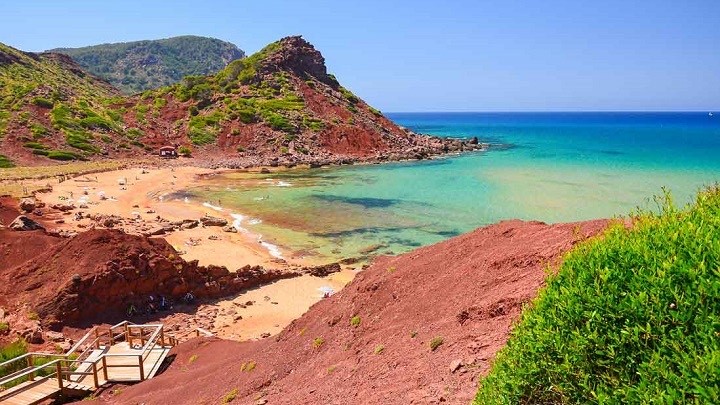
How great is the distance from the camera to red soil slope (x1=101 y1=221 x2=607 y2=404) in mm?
7617

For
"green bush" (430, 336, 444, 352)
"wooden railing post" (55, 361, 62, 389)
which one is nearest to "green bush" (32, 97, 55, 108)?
"wooden railing post" (55, 361, 62, 389)

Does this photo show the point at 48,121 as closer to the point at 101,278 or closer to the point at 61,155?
the point at 61,155

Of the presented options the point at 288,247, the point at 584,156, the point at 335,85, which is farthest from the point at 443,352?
the point at 335,85

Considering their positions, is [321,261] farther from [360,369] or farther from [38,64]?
[38,64]

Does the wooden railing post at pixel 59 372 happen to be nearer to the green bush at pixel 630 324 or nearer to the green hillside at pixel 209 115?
the green bush at pixel 630 324

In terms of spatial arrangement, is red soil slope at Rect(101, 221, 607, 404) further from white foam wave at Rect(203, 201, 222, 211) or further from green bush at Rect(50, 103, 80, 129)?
green bush at Rect(50, 103, 80, 129)

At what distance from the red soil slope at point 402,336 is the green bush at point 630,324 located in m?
1.19

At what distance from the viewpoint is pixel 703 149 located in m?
94.1

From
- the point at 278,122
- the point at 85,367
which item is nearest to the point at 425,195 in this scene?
the point at 85,367

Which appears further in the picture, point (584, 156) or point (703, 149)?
point (703, 149)

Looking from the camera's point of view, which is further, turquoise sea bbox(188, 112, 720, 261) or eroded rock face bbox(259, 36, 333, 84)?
eroded rock face bbox(259, 36, 333, 84)

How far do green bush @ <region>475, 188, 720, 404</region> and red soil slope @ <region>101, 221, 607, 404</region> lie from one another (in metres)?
1.19

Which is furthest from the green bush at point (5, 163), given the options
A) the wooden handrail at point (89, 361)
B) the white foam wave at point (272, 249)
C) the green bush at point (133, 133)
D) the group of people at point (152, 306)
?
the wooden handrail at point (89, 361)

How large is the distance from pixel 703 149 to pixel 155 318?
345ft
